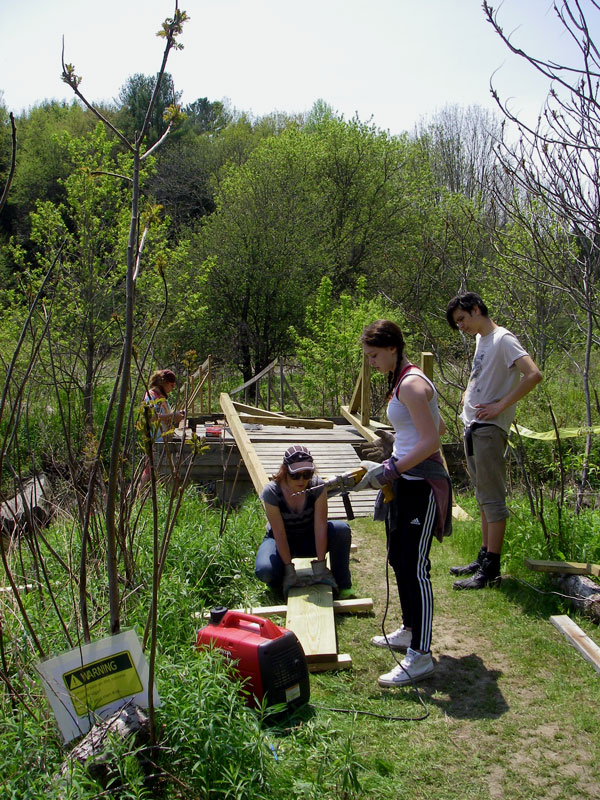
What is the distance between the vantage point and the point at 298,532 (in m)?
4.81

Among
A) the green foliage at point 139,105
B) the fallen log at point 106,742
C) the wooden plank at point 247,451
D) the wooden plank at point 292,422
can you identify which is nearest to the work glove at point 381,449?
the fallen log at point 106,742

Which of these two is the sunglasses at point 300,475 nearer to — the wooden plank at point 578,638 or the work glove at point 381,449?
the work glove at point 381,449

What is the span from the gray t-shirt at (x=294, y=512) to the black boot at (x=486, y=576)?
1.09m

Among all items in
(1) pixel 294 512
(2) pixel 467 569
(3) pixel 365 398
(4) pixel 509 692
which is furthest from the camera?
(3) pixel 365 398

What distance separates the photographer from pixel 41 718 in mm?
2662

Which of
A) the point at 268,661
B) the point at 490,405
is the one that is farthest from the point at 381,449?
the point at 268,661

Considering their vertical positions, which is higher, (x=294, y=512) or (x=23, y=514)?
(x=23, y=514)

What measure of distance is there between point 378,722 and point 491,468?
194 centimetres

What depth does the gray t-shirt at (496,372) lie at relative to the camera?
4430 mm

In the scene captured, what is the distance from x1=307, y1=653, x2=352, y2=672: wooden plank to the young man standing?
131 cm

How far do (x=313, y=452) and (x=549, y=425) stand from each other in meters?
3.82

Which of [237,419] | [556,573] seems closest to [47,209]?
[237,419]

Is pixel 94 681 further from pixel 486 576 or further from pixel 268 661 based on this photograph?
pixel 486 576

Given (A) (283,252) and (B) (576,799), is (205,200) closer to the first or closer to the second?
(A) (283,252)
